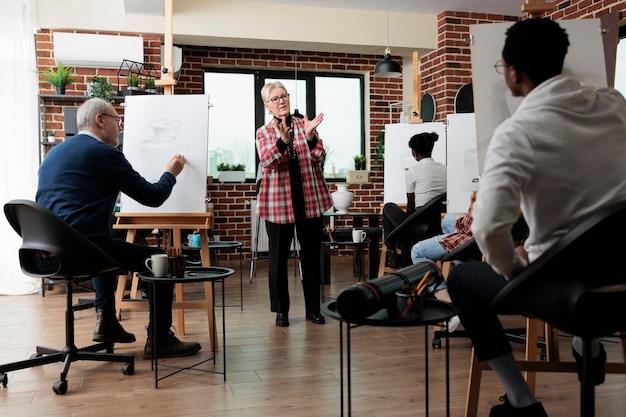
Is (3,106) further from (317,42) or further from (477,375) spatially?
(477,375)

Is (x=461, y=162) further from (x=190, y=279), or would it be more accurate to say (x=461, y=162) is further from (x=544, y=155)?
(x=544, y=155)

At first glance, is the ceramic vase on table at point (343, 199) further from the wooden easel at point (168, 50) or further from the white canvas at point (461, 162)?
the wooden easel at point (168, 50)

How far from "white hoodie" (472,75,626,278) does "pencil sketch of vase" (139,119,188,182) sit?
238 cm

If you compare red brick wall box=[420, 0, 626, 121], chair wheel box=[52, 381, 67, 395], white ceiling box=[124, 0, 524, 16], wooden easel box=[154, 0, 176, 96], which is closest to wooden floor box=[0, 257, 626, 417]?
chair wheel box=[52, 381, 67, 395]

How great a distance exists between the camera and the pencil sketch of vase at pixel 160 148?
351 cm

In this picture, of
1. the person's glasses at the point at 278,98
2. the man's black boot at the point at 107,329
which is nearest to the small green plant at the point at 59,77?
the person's glasses at the point at 278,98

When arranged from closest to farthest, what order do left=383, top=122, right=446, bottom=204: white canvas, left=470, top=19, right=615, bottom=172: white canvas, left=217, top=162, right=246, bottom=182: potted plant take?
left=470, top=19, right=615, bottom=172: white canvas, left=383, top=122, right=446, bottom=204: white canvas, left=217, top=162, right=246, bottom=182: potted plant

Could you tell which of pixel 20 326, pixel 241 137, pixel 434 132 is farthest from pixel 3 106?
pixel 434 132

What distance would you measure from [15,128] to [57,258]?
10.5 ft

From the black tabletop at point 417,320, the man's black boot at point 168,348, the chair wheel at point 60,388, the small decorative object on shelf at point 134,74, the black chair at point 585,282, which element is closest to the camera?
the black chair at point 585,282

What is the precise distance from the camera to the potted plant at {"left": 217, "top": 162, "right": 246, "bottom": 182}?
7477mm

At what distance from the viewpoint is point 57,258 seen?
2.70 metres

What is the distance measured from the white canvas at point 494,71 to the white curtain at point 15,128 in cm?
428

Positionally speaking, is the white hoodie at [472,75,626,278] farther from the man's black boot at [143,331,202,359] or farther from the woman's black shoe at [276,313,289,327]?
the woman's black shoe at [276,313,289,327]
